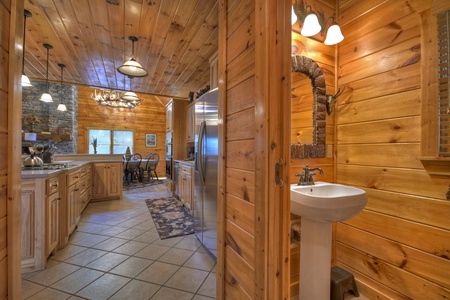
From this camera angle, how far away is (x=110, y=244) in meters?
2.38

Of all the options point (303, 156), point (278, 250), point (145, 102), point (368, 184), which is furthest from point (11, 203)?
point (145, 102)

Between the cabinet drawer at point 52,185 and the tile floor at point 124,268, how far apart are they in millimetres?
732

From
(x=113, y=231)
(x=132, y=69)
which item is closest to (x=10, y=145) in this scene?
(x=132, y=69)

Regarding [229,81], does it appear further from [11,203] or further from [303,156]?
[11,203]

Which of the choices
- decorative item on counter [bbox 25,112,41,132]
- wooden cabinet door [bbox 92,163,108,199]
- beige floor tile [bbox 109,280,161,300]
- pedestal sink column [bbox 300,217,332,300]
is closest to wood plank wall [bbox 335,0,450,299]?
pedestal sink column [bbox 300,217,332,300]

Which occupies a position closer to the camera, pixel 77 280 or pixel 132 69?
pixel 77 280

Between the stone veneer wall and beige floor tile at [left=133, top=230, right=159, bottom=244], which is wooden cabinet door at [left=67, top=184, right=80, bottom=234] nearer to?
beige floor tile at [left=133, top=230, right=159, bottom=244]

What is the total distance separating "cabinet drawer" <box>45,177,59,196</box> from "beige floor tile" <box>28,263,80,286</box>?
73cm

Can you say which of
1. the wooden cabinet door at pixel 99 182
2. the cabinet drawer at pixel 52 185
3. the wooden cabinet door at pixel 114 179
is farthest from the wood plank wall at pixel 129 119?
the cabinet drawer at pixel 52 185

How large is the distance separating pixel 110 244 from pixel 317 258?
237cm

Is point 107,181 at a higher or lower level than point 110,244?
higher

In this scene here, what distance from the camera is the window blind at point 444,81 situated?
1239 millimetres

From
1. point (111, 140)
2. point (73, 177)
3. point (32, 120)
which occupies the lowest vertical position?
point (73, 177)

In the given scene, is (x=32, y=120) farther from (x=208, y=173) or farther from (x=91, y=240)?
(x=208, y=173)
